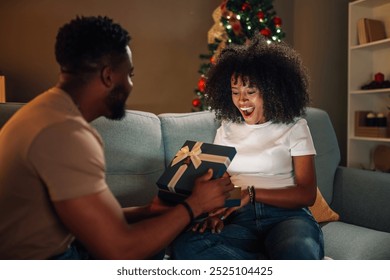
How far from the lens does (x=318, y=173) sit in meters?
1.67

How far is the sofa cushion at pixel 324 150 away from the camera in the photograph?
5.50 feet

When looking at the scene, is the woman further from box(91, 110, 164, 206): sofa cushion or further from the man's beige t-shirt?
the man's beige t-shirt

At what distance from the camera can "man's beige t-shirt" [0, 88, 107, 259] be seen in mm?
649

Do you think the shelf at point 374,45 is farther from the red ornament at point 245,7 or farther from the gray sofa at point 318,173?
the gray sofa at point 318,173

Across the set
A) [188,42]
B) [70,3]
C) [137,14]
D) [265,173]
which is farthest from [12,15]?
[265,173]

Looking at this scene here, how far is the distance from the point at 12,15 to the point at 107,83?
2156 mm

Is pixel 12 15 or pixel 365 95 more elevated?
pixel 12 15

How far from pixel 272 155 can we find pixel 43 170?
0.75m

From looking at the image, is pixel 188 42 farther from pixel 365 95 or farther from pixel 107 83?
pixel 107 83

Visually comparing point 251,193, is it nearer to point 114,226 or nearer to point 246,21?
point 114,226

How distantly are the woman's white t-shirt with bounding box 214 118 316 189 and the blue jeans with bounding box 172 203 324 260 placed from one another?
86 mm

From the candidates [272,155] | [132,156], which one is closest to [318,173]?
[272,155]
